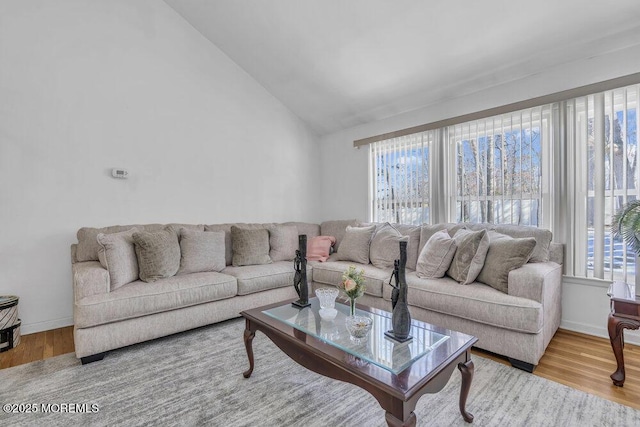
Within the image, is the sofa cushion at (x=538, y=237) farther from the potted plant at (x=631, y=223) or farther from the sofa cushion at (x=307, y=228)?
the sofa cushion at (x=307, y=228)

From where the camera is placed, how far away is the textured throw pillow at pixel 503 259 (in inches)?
91.7

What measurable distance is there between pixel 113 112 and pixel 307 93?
2306mm

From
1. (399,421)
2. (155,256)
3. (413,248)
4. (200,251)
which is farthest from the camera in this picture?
(413,248)

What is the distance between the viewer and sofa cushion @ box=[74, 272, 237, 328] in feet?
7.35

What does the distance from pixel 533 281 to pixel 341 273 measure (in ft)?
5.44

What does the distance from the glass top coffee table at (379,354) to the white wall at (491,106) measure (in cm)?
180

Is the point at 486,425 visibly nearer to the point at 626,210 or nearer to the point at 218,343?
the point at 626,210

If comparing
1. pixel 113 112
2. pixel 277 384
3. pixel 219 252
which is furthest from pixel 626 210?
pixel 113 112

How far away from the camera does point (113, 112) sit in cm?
327

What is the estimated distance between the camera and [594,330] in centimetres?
260

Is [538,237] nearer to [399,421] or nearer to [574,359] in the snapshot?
[574,359]

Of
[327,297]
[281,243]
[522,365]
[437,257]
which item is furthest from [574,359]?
[281,243]

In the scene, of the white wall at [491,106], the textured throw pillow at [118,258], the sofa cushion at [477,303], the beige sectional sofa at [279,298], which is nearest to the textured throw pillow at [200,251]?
the beige sectional sofa at [279,298]

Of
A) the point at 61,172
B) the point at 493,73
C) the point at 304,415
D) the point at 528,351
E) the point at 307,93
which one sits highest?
the point at 307,93
